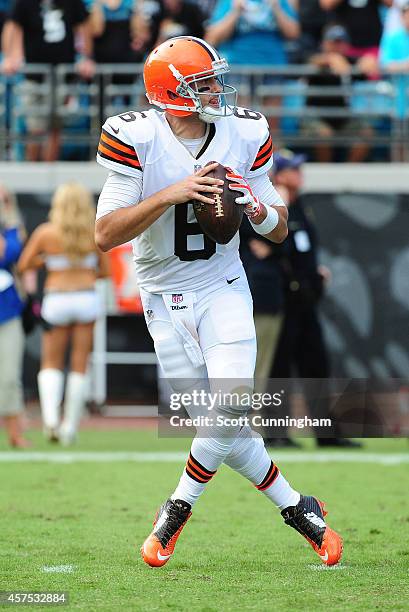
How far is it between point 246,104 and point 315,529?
7068 mm

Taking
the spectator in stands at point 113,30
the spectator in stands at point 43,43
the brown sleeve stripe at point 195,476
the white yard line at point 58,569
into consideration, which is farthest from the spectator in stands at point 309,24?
the white yard line at point 58,569

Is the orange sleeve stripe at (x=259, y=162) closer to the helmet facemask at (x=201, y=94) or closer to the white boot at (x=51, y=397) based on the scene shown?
the helmet facemask at (x=201, y=94)

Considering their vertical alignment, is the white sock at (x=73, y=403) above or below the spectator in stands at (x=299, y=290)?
below

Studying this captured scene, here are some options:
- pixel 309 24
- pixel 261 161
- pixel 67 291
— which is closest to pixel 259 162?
pixel 261 161

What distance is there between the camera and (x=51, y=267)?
9.35m

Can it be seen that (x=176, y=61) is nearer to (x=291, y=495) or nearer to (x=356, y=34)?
(x=291, y=495)

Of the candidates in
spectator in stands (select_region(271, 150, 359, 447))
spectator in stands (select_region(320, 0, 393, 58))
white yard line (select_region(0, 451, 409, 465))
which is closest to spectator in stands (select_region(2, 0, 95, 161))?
spectator in stands (select_region(320, 0, 393, 58))

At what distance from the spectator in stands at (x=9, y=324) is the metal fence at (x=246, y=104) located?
8.67 ft

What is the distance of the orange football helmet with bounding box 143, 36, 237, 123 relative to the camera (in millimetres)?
4574

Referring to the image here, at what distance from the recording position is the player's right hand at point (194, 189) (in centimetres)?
437

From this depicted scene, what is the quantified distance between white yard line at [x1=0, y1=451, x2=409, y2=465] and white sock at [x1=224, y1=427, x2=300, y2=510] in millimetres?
3400

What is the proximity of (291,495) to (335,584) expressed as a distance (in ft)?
1.72

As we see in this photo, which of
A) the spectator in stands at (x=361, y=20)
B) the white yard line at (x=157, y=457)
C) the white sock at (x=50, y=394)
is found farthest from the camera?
the spectator in stands at (x=361, y=20)

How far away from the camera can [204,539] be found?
17.8ft
